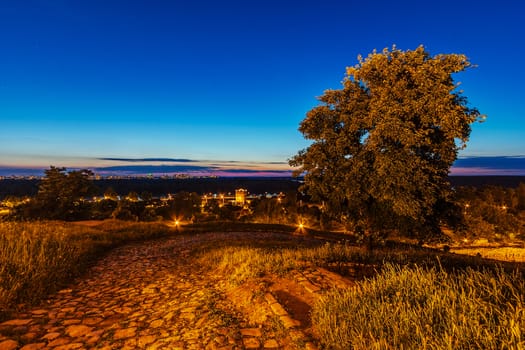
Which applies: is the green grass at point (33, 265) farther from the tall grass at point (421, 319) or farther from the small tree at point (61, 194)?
the small tree at point (61, 194)

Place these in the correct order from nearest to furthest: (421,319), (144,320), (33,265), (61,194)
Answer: (421,319), (144,320), (33,265), (61,194)

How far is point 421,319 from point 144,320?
5.24m

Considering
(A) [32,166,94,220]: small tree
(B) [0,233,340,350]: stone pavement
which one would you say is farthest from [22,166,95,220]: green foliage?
(B) [0,233,340,350]: stone pavement

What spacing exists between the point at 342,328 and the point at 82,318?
18.0ft

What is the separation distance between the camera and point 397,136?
9.30m

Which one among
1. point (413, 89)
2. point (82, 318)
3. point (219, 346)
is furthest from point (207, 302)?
point (413, 89)

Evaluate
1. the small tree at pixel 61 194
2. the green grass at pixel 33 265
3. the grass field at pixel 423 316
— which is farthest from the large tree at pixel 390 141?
the small tree at pixel 61 194

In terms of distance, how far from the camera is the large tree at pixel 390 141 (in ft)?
30.9

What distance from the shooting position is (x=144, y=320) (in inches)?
222

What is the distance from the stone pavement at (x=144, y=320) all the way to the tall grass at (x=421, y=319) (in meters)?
0.68

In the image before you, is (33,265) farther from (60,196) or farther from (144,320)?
(60,196)

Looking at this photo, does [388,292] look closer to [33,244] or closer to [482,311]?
[482,311]

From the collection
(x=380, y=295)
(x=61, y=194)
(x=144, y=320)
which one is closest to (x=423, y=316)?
(x=380, y=295)

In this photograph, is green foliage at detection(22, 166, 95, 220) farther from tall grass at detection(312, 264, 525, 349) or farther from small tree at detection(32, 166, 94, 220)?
tall grass at detection(312, 264, 525, 349)
